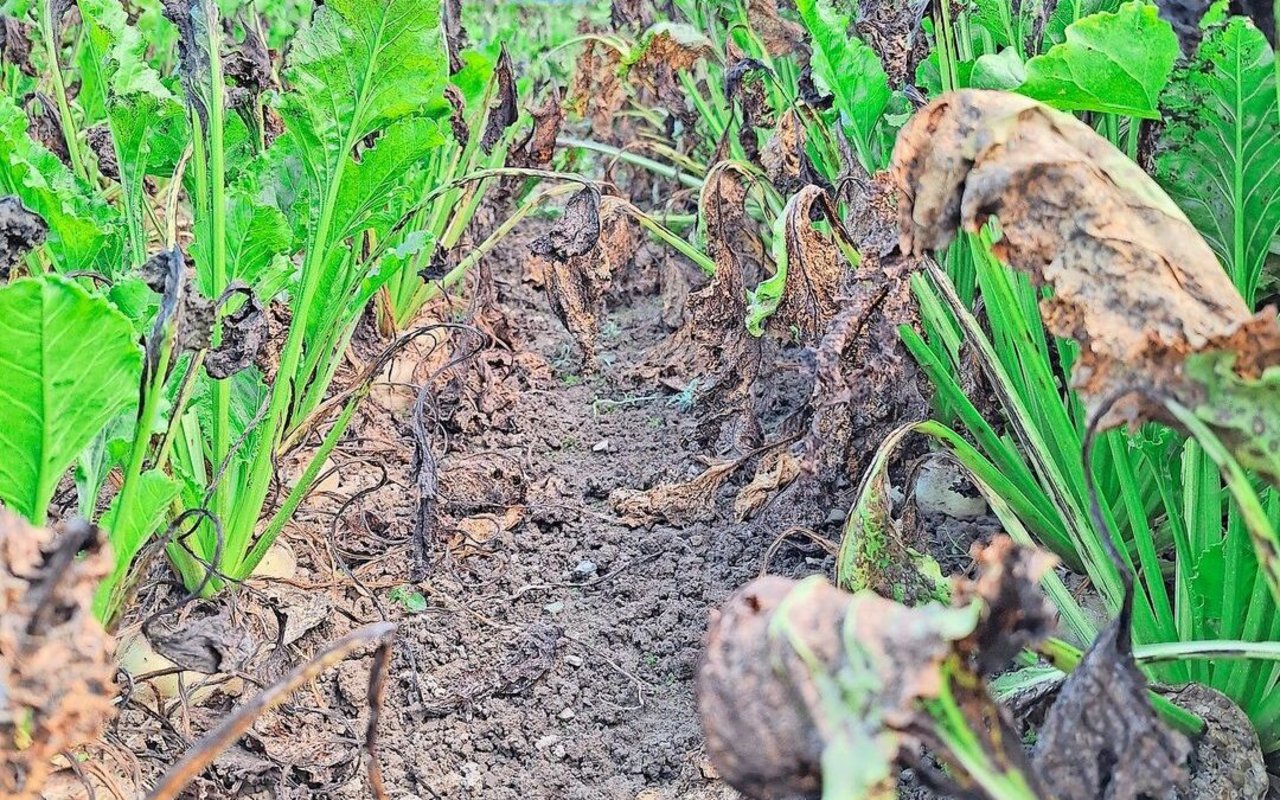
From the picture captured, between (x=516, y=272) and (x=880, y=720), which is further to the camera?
(x=516, y=272)

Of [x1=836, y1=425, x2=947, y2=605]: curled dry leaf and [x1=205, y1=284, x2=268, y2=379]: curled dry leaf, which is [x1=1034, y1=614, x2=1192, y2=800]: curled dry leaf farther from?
[x1=205, y1=284, x2=268, y2=379]: curled dry leaf

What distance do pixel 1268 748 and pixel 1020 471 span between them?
42 centimetres

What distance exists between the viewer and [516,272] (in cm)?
298

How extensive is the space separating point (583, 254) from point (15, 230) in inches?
34.8

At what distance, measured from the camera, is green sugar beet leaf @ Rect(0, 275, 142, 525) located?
0.78 m

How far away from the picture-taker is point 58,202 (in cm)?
121

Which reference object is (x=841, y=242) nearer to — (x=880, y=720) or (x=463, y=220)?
(x=880, y=720)

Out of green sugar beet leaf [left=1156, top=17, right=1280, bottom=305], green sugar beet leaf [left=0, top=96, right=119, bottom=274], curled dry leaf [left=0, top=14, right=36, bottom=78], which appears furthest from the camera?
curled dry leaf [left=0, top=14, right=36, bottom=78]

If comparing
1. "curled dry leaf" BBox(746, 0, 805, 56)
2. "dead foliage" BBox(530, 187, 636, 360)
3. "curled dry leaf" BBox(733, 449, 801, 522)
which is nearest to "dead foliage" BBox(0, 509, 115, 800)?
"curled dry leaf" BBox(733, 449, 801, 522)

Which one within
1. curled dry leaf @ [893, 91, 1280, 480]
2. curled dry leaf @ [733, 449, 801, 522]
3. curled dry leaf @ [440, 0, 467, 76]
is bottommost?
curled dry leaf @ [733, 449, 801, 522]

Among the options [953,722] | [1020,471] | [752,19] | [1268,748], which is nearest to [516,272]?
[752,19]

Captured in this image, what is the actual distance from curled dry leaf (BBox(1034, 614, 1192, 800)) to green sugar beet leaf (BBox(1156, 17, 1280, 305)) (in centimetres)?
66

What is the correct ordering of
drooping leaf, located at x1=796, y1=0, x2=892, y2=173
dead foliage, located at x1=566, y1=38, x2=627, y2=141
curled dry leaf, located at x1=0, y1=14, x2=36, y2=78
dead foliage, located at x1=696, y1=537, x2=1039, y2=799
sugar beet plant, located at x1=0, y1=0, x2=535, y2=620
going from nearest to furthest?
dead foliage, located at x1=696, y1=537, x2=1039, y2=799 → sugar beet plant, located at x1=0, y1=0, x2=535, y2=620 → drooping leaf, located at x1=796, y1=0, x2=892, y2=173 → curled dry leaf, located at x1=0, y1=14, x2=36, y2=78 → dead foliage, located at x1=566, y1=38, x2=627, y2=141

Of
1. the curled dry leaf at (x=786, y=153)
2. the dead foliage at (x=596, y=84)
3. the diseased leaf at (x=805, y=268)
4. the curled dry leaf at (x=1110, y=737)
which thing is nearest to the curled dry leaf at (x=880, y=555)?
the diseased leaf at (x=805, y=268)
